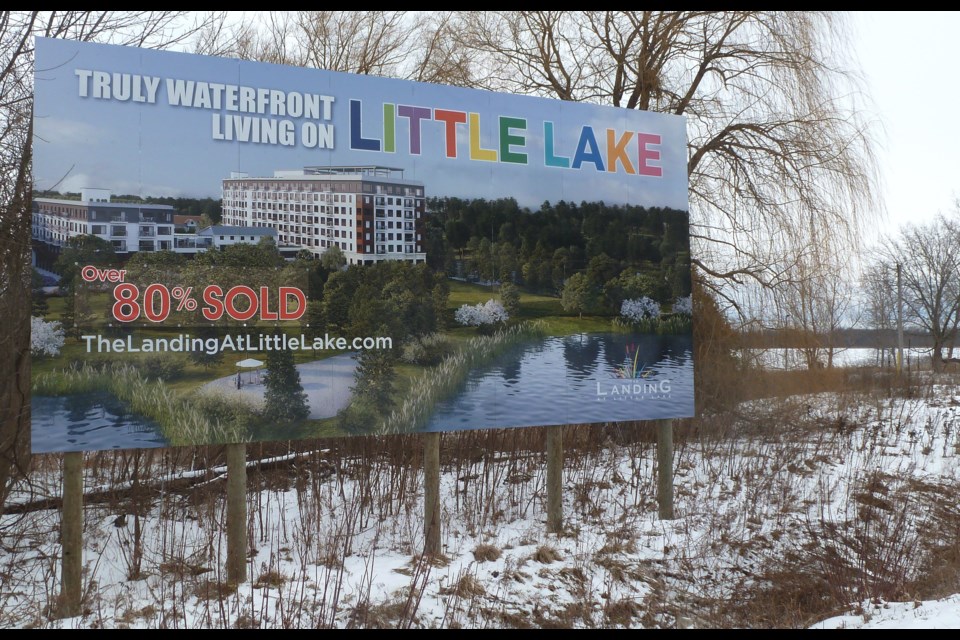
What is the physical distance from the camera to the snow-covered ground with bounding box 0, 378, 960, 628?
286 inches

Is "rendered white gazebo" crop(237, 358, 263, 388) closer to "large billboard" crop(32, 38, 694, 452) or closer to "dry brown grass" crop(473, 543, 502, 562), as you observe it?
"large billboard" crop(32, 38, 694, 452)

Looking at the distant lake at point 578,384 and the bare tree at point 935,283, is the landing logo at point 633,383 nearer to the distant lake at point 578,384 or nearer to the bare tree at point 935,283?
the distant lake at point 578,384

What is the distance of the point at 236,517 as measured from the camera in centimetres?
768

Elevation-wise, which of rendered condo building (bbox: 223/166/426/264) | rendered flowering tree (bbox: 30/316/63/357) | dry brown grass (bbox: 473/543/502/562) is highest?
rendered condo building (bbox: 223/166/426/264)

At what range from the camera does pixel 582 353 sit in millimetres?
8969

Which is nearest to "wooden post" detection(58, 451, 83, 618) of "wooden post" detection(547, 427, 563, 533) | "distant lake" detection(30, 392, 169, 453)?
"distant lake" detection(30, 392, 169, 453)

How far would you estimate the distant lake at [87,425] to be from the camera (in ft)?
21.4

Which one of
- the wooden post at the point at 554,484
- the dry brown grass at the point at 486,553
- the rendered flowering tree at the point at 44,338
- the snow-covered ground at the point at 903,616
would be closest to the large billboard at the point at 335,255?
the rendered flowering tree at the point at 44,338

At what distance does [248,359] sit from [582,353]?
11.8 ft

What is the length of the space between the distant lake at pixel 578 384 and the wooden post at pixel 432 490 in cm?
51

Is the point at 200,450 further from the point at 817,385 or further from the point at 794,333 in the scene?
the point at 817,385

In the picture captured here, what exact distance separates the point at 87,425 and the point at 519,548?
182 inches

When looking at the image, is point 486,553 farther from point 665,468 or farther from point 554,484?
point 665,468

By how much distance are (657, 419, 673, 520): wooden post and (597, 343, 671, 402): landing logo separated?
905 millimetres
